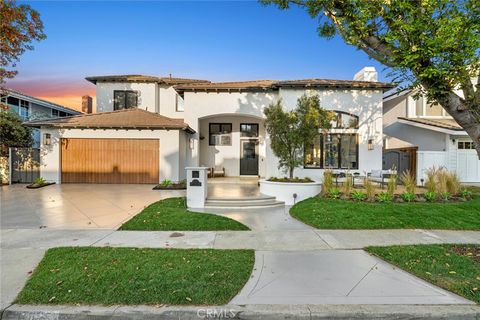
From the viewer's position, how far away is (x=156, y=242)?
5840 millimetres

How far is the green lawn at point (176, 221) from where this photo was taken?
272 inches

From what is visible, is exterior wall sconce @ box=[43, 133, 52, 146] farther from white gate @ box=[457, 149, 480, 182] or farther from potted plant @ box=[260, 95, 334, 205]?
white gate @ box=[457, 149, 480, 182]

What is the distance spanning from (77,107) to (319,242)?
31.9m

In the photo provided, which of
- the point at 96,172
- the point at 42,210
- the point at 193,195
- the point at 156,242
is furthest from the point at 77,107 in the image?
the point at 156,242

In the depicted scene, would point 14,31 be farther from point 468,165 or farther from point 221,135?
point 468,165

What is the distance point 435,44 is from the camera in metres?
4.80

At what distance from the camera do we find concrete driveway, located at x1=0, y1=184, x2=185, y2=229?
7.34m

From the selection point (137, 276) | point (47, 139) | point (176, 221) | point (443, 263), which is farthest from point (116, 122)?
point (443, 263)

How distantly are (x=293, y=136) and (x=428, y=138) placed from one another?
1003 centimetres

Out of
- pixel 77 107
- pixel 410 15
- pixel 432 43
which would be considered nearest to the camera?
pixel 432 43

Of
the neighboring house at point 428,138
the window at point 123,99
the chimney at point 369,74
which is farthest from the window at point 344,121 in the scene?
the window at point 123,99

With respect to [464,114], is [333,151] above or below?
below

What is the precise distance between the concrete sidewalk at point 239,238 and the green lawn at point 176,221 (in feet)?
1.07

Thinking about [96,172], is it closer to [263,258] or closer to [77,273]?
[77,273]
